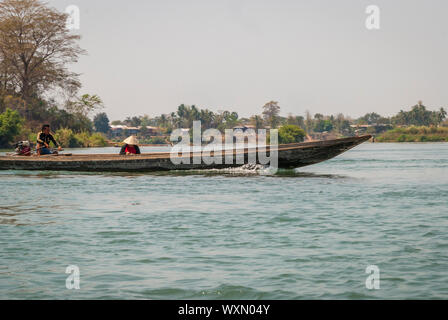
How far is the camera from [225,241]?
7.11 metres

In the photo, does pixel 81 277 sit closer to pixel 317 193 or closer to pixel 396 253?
pixel 396 253

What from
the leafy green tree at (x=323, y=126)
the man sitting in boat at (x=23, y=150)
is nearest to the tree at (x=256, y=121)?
the leafy green tree at (x=323, y=126)

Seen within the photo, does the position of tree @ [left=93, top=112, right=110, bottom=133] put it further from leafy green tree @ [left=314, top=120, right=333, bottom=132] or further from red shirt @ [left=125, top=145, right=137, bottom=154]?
red shirt @ [left=125, top=145, right=137, bottom=154]

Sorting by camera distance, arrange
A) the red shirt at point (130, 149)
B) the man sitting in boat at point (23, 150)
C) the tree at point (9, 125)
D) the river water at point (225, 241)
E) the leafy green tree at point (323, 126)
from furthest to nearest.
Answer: the leafy green tree at point (323, 126), the tree at point (9, 125), the man sitting in boat at point (23, 150), the red shirt at point (130, 149), the river water at point (225, 241)

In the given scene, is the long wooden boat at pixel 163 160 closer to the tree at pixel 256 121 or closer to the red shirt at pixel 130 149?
the red shirt at pixel 130 149

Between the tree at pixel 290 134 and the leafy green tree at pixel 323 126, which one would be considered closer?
the tree at pixel 290 134

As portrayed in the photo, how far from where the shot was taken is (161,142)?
315 ft

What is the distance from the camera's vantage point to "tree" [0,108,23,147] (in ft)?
127

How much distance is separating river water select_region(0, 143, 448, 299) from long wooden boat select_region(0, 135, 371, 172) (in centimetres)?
212

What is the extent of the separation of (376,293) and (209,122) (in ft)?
294

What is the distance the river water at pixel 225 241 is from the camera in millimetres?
5098

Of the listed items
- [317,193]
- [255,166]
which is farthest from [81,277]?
[255,166]

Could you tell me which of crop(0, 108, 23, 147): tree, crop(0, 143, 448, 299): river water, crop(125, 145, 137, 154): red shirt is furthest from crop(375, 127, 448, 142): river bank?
crop(125, 145, 137, 154): red shirt

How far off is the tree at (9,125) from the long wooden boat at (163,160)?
22.8 m
